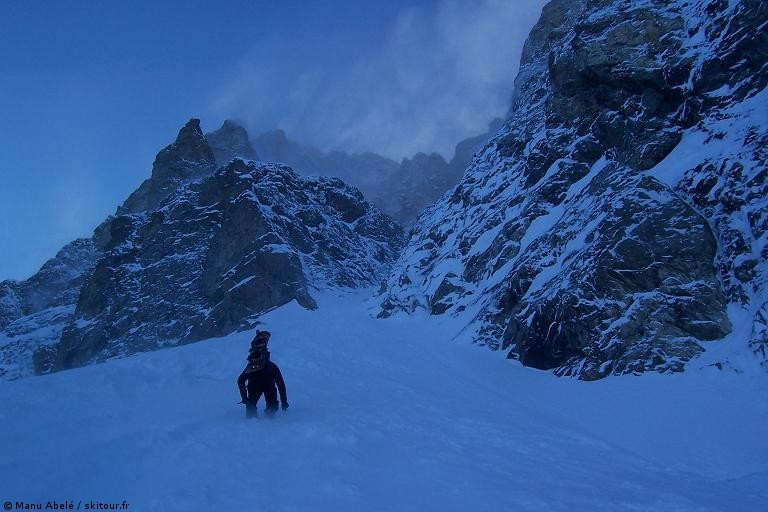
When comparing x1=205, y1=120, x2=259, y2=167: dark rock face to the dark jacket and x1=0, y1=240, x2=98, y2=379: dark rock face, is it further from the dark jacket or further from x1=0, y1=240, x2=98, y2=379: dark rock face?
the dark jacket

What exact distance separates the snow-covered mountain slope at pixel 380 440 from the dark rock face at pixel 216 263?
3586 cm

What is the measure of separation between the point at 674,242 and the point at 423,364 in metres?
9.72

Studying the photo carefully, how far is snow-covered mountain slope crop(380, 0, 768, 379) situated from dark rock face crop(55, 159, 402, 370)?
2487 cm

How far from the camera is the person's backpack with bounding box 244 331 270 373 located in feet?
32.5

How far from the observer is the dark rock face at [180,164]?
87.0m

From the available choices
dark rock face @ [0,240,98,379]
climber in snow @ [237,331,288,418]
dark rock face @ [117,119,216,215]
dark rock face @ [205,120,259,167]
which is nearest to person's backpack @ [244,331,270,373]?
climber in snow @ [237,331,288,418]

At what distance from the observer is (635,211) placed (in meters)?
19.4

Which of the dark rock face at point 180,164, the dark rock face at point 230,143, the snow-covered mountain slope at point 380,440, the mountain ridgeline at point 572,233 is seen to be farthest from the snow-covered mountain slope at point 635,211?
the dark rock face at point 230,143

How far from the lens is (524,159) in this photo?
39.3m

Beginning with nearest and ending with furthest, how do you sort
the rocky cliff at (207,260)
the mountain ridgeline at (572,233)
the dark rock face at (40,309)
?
the mountain ridgeline at (572,233) → the rocky cliff at (207,260) → the dark rock face at (40,309)

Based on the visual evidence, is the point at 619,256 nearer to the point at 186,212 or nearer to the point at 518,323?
the point at 518,323

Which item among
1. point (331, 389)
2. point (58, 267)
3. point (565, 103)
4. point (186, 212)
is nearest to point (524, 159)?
point (565, 103)

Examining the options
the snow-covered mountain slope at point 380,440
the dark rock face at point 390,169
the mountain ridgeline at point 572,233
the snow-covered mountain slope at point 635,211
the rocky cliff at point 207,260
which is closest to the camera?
the snow-covered mountain slope at point 380,440

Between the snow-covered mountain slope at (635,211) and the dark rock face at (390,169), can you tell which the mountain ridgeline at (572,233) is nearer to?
the snow-covered mountain slope at (635,211)
